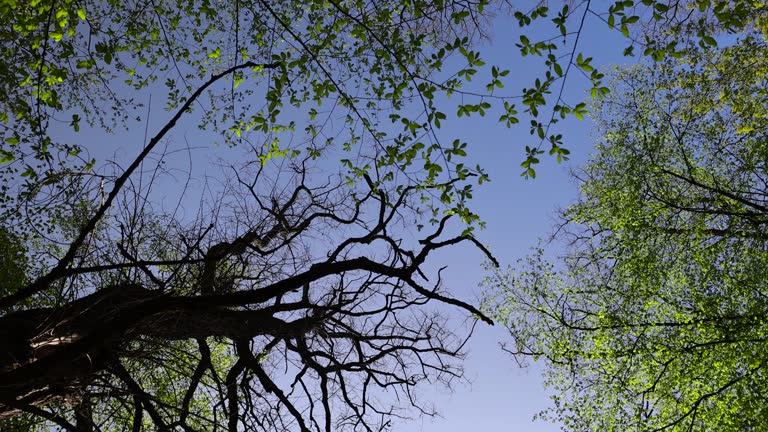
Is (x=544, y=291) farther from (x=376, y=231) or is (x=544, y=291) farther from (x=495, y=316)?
(x=376, y=231)

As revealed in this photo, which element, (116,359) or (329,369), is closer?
(116,359)

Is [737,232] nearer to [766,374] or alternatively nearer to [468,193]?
[766,374]

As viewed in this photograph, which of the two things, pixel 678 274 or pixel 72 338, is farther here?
pixel 678 274

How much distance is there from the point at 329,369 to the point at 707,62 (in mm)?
12742

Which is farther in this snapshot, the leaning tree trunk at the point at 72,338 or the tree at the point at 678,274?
the tree at the point at 678,274

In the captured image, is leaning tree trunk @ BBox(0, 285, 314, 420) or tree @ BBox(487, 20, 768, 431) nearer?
leaning tree trunk @ BBox(0, 285, 314, 420)

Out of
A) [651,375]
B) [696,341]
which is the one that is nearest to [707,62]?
[696,341]

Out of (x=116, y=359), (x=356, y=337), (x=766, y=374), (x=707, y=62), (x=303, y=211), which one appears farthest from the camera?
(x=707, y=62)

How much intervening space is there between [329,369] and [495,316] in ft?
29.4

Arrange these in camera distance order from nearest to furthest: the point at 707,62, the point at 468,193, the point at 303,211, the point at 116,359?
the point at 116,359
the point at 468,193
the point at 303,211
the point at 707,62

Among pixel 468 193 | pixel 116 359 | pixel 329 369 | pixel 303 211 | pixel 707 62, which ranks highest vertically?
pixel 707 62

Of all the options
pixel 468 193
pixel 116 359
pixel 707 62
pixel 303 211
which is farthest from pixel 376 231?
pixel 707 62

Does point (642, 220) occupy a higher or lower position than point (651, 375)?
higher

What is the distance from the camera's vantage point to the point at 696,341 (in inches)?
522
